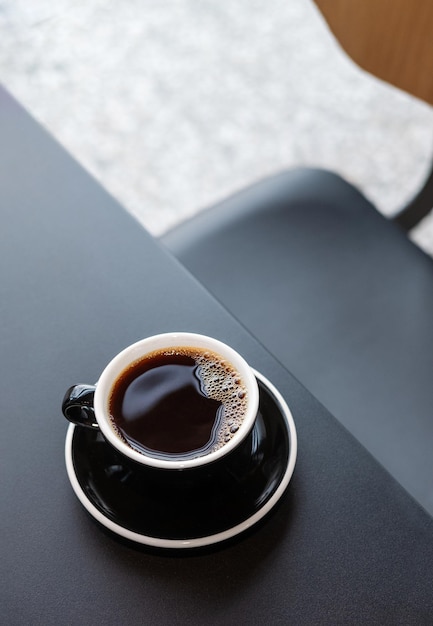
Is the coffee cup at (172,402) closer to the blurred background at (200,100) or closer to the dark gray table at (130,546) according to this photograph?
the dark gray table at (130,546)

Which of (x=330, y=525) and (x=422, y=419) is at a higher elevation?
(x=330, y=525)

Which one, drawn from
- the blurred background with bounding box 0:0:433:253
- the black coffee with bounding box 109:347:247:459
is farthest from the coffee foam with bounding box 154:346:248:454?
the blurred background with bounding box 0:0:433:253

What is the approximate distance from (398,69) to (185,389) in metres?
0.69

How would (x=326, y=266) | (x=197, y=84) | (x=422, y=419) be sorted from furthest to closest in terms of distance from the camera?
1. (x=197, y=84)
2. (x=326, y=266)
3. (x=422, y=419)

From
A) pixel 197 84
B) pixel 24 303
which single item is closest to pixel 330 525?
pixel 24 303

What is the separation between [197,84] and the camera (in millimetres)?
1798

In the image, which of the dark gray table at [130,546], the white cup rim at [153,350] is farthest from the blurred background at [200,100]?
the white cup rim at [153,350]

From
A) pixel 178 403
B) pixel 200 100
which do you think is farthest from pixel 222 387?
pixel 200 100

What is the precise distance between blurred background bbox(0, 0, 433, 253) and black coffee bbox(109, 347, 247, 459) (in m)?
1.05

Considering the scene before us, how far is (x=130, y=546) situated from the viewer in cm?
44

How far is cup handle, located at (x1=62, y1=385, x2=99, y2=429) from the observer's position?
441mm

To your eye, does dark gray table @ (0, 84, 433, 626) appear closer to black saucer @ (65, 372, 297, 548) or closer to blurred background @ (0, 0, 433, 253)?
black saucer @ (65, 372, 297, 548)

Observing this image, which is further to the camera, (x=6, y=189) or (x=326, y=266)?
(x=326, y=266)

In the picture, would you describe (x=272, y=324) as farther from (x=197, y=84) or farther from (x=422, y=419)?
(x=197, y=84)
